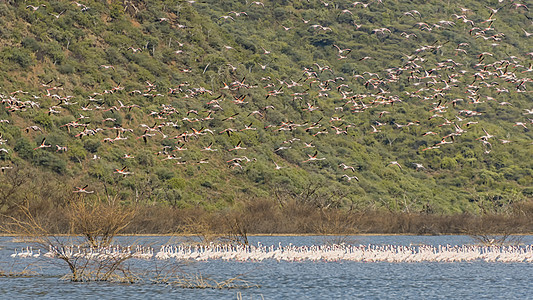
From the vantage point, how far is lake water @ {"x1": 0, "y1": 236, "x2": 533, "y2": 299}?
23234 mm

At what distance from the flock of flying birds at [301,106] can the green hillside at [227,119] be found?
30cm

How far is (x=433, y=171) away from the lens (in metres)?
83.1

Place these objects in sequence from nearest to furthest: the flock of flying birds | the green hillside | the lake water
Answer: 1. the lake water
2. the flock of flying birds
3. the green hillside

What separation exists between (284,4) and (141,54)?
48274 mm

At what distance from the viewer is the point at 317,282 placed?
2695 cm

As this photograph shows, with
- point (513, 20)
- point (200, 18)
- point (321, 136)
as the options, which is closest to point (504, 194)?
point (321, 136)

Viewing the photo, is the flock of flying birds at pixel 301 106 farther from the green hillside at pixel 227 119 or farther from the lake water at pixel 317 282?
the lake water at pixel 317 282

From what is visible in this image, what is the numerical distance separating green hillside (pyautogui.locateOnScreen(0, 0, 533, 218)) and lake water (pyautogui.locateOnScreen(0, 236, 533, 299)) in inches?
643

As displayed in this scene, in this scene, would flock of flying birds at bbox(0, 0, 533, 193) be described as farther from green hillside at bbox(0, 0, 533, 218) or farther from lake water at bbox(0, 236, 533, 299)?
lake water at bbox(0, 236, 533, 299)

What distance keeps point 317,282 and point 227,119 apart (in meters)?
35.7

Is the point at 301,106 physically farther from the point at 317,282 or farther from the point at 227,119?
the point at 317,282

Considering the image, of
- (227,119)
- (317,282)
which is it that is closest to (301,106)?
(227,119)

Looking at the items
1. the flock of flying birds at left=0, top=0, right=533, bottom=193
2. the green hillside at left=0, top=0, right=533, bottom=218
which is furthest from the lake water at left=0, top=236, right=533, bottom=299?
the flock of flying birds at left=0, top=0, right=533, bottom=193

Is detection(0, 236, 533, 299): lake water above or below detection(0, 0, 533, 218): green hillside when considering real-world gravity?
below
